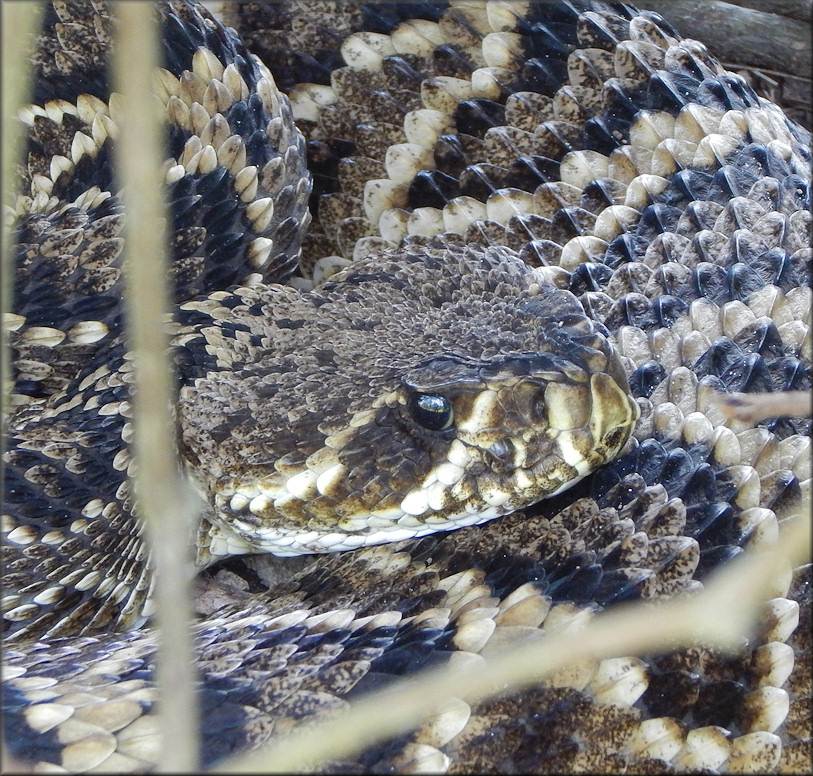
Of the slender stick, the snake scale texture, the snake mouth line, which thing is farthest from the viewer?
the snake mouth line

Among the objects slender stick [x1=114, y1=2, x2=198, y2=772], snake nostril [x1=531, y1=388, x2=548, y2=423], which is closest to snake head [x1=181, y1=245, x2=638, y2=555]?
snake nostril [x1=531, y1=388, x2=548, y2=423]

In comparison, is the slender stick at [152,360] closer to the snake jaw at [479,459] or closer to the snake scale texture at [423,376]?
the snake scale texture at [423,376]

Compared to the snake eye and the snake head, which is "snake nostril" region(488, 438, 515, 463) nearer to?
the snake head

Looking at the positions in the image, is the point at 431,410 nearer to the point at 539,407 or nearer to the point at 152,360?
the point at 539,407

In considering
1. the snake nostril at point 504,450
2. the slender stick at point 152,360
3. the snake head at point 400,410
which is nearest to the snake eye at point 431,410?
the snake head at point 400,410

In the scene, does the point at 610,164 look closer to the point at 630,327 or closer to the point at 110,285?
the point at 630,327

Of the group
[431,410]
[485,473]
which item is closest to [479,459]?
[485,473]

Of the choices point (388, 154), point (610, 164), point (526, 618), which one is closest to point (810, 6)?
point (610, 164)
